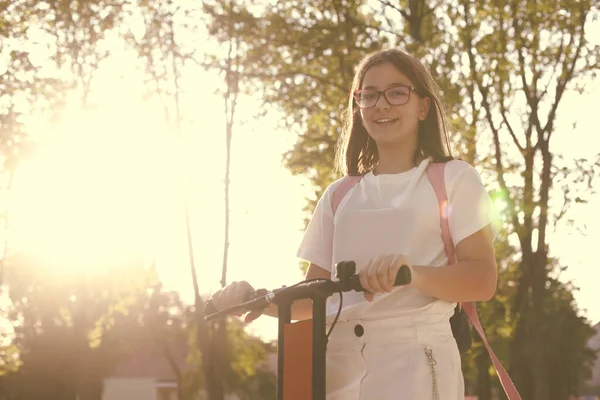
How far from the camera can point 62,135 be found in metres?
22.7

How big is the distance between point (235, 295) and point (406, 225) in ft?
2.00

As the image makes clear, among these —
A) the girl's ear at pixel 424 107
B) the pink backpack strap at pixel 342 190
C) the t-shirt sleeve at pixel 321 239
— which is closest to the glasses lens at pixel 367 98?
the girl's ear at pixel 424 107

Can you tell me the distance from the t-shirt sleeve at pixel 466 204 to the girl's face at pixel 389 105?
0.25 metres

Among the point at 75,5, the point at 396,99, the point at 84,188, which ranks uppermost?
the point at 75,5

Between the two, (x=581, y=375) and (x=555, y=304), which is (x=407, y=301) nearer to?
(x=555, y=304)

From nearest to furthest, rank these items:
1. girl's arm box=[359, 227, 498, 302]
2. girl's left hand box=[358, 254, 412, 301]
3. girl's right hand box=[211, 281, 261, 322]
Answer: girl's left hand box=[358, 254, 412, 301], girl's arm box=[359, 227, 498, 302], girl's right hand box=[211, 281, 261, 322]

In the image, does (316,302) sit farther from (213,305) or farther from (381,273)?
(213,305)

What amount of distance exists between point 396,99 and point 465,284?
0.75 m

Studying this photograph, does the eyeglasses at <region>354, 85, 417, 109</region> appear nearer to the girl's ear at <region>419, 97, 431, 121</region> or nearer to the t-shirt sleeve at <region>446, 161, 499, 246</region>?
the girl's ear at <region>419, 97, 431, 121</region>

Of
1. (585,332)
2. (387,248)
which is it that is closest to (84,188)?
(387,248)

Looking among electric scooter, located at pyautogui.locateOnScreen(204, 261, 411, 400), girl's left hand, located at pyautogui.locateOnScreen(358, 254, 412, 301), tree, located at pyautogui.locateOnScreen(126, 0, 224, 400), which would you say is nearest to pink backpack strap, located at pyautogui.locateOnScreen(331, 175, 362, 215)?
electric scooter, located at pyautogui.locateOnScreen(204, 261, 411, 400)

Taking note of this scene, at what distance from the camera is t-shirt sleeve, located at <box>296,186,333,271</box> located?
3.79 meters

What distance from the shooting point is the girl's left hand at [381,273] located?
271cm

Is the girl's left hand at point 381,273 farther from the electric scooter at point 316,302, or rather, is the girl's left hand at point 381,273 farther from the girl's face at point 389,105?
the girl's face at point 389,105
